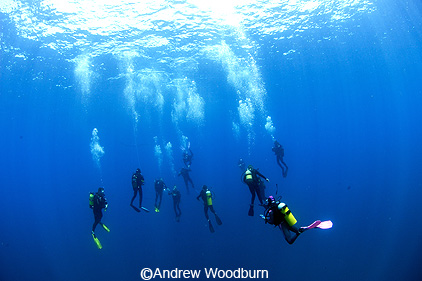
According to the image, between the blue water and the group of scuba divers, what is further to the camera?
the blue water

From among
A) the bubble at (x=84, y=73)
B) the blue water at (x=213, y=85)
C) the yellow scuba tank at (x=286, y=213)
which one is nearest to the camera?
the yellow scuba tank at (x=286, y=213)

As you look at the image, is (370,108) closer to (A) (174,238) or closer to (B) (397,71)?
(B) (397,71)

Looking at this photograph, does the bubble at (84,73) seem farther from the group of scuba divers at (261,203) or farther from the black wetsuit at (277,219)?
the black wetsuit at (277,219)

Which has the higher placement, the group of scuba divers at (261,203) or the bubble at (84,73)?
the bubble at (84,73)

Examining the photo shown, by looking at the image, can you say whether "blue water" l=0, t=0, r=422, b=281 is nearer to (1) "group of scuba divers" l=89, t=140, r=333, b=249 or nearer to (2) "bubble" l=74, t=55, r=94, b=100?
(2) "bubble" l=74, t=55, r=94, b=100

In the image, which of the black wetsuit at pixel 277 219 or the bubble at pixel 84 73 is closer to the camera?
the black wetsuit at pixel 277 219

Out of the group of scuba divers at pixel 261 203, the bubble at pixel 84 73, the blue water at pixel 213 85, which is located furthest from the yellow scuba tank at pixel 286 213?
the bubble at pixel 84 73

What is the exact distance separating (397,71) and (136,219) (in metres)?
55.7

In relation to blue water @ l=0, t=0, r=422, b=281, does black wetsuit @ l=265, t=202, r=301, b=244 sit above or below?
below

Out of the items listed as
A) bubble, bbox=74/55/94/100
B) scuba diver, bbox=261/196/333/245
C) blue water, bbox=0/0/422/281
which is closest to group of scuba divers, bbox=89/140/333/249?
scuba diver, bbox=261/196/333/245

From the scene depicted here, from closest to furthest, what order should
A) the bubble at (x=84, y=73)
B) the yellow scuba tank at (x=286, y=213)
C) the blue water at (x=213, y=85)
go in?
the yellow scuba tank at (x=286, y=213)
the blue water at (x=213, y=85)
the bubble at (x=84, y=73)

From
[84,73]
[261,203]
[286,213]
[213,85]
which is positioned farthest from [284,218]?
[213,85]

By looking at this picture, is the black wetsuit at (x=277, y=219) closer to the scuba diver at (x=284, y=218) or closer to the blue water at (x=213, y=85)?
the scuba diver at (x=284, y=218)

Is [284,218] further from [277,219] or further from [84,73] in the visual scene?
[84,73]
